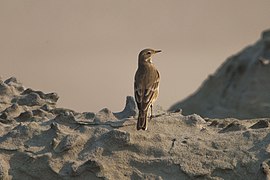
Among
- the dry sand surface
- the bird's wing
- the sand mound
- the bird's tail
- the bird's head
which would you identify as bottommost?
the dry sand surface

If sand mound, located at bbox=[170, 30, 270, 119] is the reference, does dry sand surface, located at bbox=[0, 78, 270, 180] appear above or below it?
below

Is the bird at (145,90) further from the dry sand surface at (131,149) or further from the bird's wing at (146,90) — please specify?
the dry sand surface at (131,149)

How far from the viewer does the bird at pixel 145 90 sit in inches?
352

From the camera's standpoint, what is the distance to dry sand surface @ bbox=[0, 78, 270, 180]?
8.25 m

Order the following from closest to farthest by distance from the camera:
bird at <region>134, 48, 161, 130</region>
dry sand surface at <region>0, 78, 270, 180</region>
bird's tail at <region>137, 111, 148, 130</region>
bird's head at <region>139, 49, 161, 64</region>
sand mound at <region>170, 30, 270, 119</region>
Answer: dry sand surface at <region>0, 78, 270, 180</region>, bird's tail at <region>137, 111, 148, 130</region>, bird at <region>134, 48, 161, 130</region>, bird's head at <region>139, 49, 161, 64</region>, sand mound at <region>170, 30, 270, 119</region>

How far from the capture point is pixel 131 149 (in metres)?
8.48

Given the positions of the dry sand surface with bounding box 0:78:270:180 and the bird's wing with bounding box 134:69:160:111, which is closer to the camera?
the dry sand surface with bounding box 0:78:270:180

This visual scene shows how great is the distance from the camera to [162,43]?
2500cm

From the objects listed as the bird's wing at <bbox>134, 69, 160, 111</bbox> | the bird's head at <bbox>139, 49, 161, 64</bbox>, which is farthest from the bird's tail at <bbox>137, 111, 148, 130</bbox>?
the bird's head at <bbox>139, 49, 161, 64</bbox>

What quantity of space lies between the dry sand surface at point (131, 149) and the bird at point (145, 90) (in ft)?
0.36

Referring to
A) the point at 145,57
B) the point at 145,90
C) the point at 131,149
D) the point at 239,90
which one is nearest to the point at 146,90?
the point at 145,90

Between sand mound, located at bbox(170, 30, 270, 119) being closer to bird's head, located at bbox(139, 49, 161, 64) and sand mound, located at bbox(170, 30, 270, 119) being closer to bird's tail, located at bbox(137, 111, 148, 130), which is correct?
bird's head, located at bbox(139, 49, 161, 64)

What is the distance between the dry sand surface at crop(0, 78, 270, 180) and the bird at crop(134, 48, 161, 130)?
0.11 metres

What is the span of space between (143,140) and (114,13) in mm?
18612
